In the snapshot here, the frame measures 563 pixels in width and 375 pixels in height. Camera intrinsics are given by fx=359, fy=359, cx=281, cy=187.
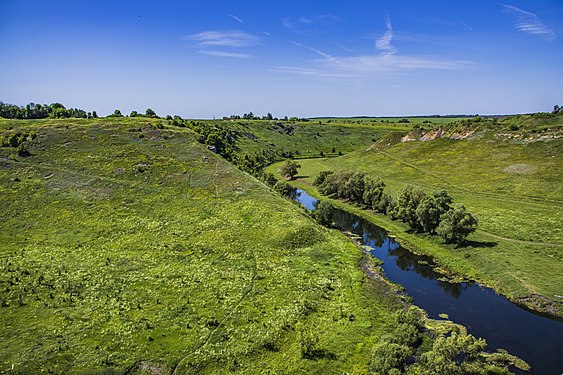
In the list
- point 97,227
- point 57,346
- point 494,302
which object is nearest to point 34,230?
point 97,227

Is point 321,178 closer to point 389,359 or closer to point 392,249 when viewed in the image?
point 392,249

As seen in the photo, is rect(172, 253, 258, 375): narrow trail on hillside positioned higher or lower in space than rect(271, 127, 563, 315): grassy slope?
lower

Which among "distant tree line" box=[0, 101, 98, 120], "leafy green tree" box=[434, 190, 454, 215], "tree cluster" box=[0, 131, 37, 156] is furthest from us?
"distant tree line" box=[0, 101, 98, 120]

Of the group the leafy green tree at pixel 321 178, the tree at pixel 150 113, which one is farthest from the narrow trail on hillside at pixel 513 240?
the tree at pixel 150 113

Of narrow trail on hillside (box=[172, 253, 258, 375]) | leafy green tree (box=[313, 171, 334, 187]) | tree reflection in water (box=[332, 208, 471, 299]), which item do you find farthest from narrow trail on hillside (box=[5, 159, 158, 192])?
leafy green tree (box=[313, 171, 334, 187])

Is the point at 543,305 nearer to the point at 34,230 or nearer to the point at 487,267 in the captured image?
the point at 487,267

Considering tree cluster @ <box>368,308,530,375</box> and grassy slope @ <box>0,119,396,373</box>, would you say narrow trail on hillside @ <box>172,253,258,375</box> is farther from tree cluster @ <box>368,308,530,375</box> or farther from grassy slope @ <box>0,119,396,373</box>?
tree cluster @ <box>368,308,530,375</box>
